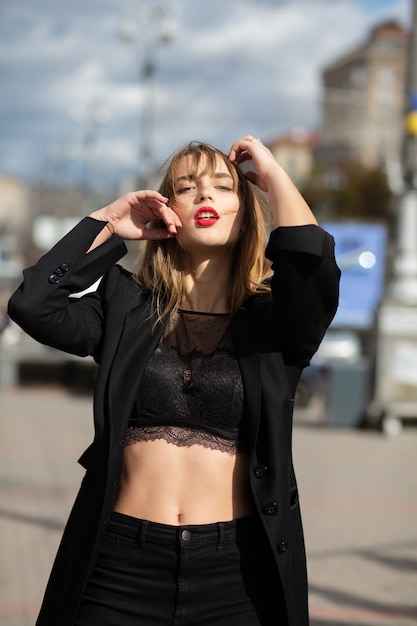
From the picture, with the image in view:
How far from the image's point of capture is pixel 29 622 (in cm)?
543

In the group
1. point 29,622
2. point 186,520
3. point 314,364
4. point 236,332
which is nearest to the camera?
point 186,520

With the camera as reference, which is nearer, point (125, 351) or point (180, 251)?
point (125, 351)

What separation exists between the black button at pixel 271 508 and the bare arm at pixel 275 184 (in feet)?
2.33

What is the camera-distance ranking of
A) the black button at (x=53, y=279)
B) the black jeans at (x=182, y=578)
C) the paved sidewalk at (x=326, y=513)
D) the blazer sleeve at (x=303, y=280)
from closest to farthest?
the black jeans at (x=182, y=578) → the blazer sleeve at (x=303, y=280) → the black button at (x=53, y=279) → the paved sidewalk at (x=326, y=513)

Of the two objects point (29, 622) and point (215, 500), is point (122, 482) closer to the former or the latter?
point (215, 500)

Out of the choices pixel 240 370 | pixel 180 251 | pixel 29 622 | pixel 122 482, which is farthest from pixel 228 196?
pixel 29 622

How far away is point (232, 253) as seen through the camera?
310cm

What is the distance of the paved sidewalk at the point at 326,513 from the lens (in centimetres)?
606

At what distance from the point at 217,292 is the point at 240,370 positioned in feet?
1.02

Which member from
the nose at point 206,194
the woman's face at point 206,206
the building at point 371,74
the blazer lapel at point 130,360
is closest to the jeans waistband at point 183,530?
the blazer lapel at point 130,360

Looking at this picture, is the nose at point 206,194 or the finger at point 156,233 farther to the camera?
the finger at point 156,233

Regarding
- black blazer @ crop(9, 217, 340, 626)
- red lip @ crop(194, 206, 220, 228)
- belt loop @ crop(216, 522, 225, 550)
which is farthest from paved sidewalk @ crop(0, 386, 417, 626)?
red lip @ crop(194, 206, 220, 228)

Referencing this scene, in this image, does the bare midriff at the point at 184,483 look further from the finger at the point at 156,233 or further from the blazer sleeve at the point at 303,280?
the finger at the point at 156,233

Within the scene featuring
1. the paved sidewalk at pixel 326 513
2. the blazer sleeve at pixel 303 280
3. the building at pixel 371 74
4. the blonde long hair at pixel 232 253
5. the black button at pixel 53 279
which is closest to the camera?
the blazer sleeve at pixel 303 280
